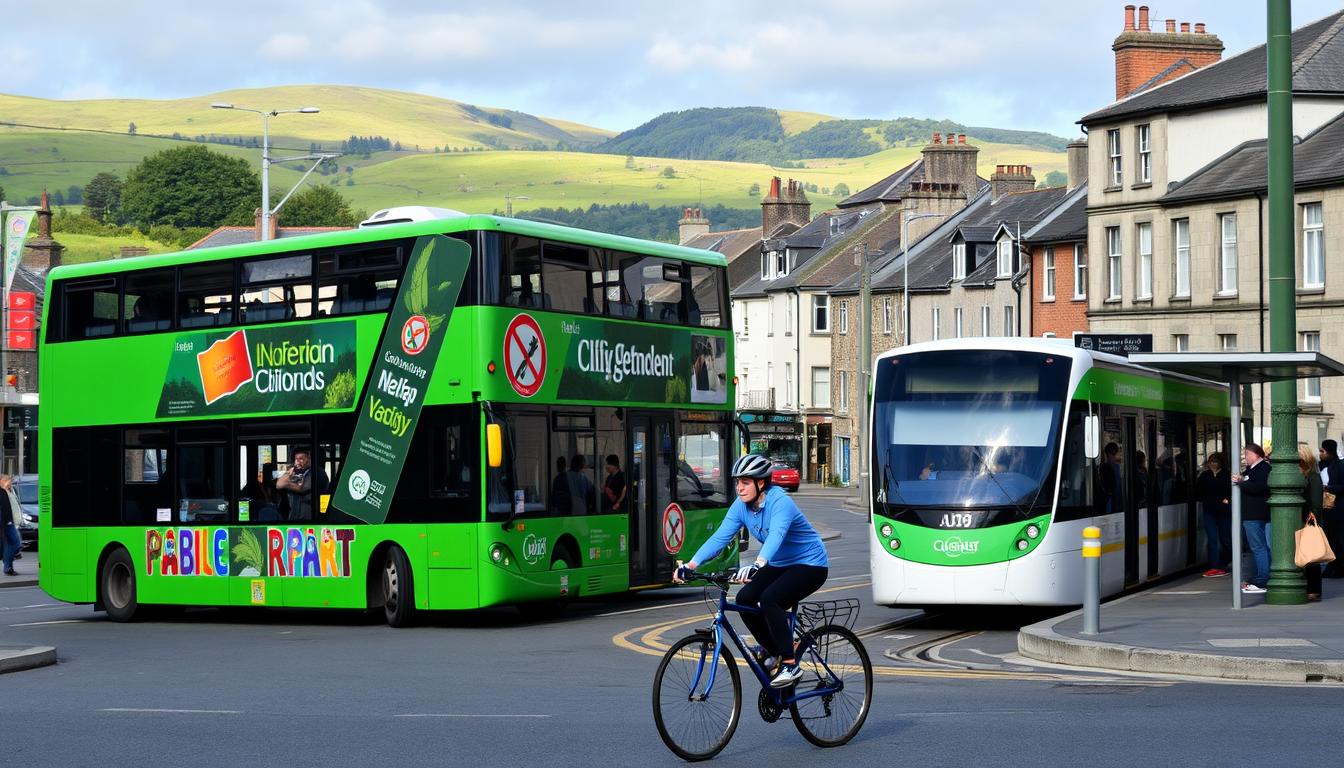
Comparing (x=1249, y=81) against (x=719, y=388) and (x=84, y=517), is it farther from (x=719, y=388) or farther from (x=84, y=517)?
(x=84, y=517)

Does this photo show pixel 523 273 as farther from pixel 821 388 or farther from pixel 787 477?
pixel 821 388

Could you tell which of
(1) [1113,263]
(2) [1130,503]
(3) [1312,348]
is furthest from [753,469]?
(1) [1113,263]

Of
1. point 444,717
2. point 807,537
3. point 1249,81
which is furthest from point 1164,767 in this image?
point 1249,81

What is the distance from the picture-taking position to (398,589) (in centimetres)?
1988

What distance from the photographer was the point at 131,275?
22297 mm

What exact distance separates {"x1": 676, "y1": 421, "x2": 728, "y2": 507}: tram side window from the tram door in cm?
499

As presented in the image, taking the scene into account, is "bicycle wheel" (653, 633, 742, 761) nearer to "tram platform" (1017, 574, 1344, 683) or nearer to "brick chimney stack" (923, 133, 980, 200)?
"tram platform" (1017, 574, 1344, 683)

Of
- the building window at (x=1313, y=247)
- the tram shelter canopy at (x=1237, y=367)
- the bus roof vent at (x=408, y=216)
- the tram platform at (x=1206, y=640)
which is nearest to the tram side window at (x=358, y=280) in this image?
the bus roof vent at (x=408, y=216)

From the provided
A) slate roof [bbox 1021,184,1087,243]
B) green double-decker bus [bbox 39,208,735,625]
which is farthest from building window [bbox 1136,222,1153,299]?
green double-decker bus [bbox 39,208,735,625]

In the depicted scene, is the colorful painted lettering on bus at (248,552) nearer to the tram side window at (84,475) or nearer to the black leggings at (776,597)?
the tram side window at (84,475)

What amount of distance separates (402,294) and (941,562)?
21.0 ft

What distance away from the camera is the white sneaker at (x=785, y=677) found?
1059 centimetres

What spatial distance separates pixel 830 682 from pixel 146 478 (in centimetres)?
1355

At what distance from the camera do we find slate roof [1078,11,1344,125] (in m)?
49.6
